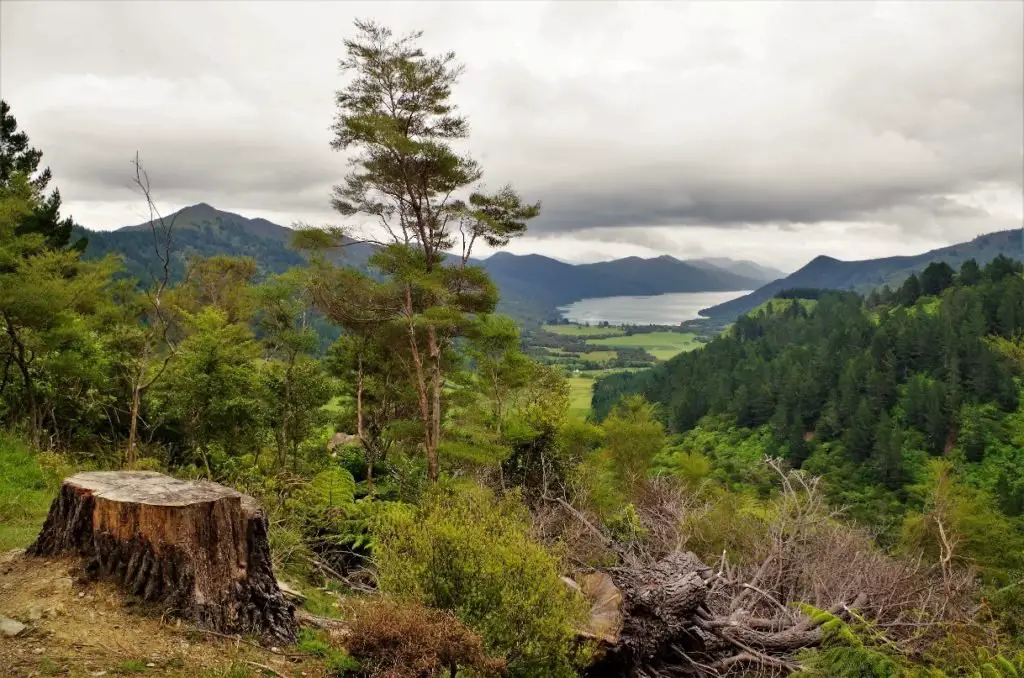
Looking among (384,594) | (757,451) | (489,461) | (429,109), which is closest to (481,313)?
(489,461)

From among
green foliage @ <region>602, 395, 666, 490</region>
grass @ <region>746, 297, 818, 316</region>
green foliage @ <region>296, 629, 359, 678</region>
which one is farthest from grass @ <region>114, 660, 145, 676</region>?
grass @ <region>746, 297, 818, 316</region>

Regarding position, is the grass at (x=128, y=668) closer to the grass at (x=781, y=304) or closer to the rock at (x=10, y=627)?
the rock at (x=10, y=627)

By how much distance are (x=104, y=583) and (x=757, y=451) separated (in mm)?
69419

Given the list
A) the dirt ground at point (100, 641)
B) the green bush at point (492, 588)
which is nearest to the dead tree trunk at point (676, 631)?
the green bush at point (492, 588)

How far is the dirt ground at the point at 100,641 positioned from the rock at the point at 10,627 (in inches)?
1.7

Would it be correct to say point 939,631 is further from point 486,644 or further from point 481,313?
point 481,313

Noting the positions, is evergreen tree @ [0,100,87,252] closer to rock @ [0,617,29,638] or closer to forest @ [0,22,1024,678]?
forest @ [0,22,1024,678]

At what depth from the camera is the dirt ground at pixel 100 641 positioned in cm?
486

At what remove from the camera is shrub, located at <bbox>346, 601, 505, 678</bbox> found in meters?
4.73

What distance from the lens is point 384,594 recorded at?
5.82 metres

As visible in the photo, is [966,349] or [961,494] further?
[966,349]

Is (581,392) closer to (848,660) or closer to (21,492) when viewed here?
(21,492)

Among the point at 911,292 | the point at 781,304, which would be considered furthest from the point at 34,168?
the point at 781,304

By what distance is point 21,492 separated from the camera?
9906 millimetres
